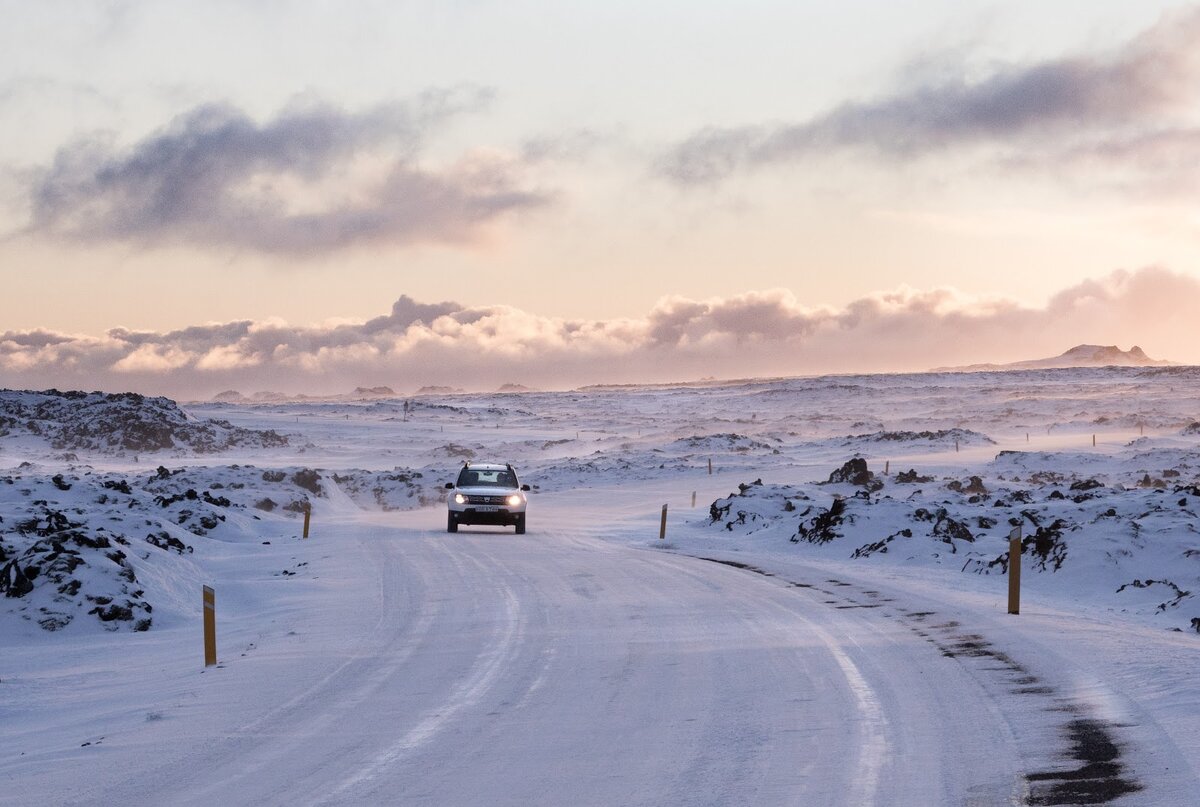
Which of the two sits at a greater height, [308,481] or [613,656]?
[613,656]

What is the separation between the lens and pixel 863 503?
31.3 m

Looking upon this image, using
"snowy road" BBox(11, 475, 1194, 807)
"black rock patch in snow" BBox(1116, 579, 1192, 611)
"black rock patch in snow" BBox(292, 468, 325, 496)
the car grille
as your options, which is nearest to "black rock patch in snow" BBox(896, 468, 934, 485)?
the car grille

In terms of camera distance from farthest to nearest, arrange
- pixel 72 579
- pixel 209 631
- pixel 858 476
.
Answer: pixel 858 476 → pixel 72 579 → pixel 209 631

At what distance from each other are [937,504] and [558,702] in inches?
920

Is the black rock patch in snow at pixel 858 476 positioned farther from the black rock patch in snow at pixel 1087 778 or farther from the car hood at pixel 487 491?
the black rock patch in snow at pixel 1087 778

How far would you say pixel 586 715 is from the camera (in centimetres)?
984

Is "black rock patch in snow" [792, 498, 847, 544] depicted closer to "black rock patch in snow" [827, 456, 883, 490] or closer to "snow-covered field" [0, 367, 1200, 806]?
"snow-covered field" [0, 367, 1200, 806]

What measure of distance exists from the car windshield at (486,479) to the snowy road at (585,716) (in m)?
17.2

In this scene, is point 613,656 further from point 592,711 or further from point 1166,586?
point 1166,586

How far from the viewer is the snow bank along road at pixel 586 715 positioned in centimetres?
762

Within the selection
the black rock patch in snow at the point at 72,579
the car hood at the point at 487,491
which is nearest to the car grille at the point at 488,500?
the car hood at the point at 487,491

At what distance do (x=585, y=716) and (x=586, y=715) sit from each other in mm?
40

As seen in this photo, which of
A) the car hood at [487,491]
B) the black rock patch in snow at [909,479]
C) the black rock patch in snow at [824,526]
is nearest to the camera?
the black rock patch in snow at [824,526]

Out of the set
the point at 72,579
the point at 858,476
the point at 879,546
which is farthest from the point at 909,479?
the point at 72,579
